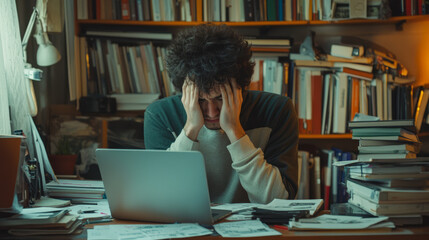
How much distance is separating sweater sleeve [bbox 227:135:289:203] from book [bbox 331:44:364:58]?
1.20 m

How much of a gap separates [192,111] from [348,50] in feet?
4.06

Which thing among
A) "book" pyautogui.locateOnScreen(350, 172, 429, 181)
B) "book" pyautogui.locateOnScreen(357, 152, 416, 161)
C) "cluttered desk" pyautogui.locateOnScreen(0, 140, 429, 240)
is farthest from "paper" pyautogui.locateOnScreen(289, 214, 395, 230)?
"book" pyautogui.locateOnScreen(357, 152, 416, 161)

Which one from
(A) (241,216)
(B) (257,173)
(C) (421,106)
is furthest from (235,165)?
(C) (421,106)

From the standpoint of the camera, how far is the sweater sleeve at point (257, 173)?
1454 mm

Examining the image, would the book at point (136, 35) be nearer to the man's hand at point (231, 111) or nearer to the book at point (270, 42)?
the book at point (270, 42)

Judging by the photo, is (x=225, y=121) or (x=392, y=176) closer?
(x=392, y=176)

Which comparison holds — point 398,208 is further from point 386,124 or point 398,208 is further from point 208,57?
point 208,57

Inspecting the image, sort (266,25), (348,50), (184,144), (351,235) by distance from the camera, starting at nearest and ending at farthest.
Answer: (351,235)
(184,144)
(348,50)
(266,25)

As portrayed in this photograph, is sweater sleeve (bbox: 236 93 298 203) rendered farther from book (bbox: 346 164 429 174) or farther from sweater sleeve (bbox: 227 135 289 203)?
book (bbox: 346 164 429 174)

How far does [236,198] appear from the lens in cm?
167

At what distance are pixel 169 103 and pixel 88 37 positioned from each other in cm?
99

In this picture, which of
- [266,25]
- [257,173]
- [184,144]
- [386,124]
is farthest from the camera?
[266,25]

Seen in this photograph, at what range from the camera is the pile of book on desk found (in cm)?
105

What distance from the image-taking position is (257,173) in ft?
4.76
